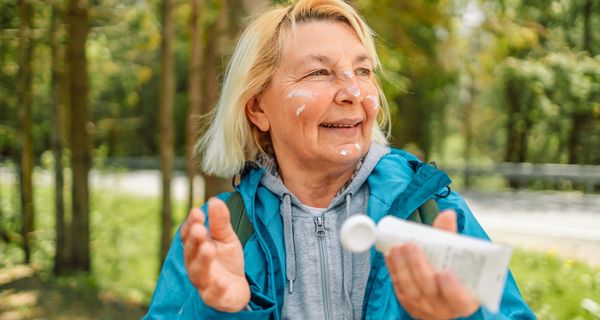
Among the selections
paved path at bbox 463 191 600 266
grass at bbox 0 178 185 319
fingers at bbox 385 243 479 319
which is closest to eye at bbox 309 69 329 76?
fingers at bbox 385 243 479 319

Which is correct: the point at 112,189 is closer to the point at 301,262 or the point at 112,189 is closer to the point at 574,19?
the point at 574,19

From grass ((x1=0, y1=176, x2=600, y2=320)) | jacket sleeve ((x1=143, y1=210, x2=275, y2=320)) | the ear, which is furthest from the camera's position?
grass ((x1=0, y1=176, x2=600, y2=320))

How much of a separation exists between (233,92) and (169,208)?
4.01 m

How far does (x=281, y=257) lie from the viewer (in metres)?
1.58

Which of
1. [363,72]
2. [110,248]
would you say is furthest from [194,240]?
[110,248]

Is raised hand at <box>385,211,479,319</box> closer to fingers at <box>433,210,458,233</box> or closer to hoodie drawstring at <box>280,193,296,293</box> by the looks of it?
fingers at <box>433,210,458,233</box>

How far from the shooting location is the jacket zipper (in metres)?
1.57

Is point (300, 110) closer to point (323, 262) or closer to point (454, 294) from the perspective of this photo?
point (323, 262)

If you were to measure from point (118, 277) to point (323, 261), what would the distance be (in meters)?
6.71

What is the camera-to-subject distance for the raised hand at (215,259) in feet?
3.97

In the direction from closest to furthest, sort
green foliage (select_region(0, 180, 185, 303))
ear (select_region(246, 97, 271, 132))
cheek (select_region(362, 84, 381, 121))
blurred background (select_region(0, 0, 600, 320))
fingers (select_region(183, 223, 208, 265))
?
fingers (select_region(183, 223, 208, 265)), cheek (select_region(362, 84, 381, 121)), ear (select_region(246, 97, 271, 132)), blurred background (select_region(0, 0, 600, 320)), green foliage (select_region(0, 180, 185, 303))

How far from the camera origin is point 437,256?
101cm

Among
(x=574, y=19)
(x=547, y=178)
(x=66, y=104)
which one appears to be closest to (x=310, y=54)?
(x=574, y=19)

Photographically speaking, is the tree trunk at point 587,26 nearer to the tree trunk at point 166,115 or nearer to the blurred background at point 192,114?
the blurred background at point 192,114
